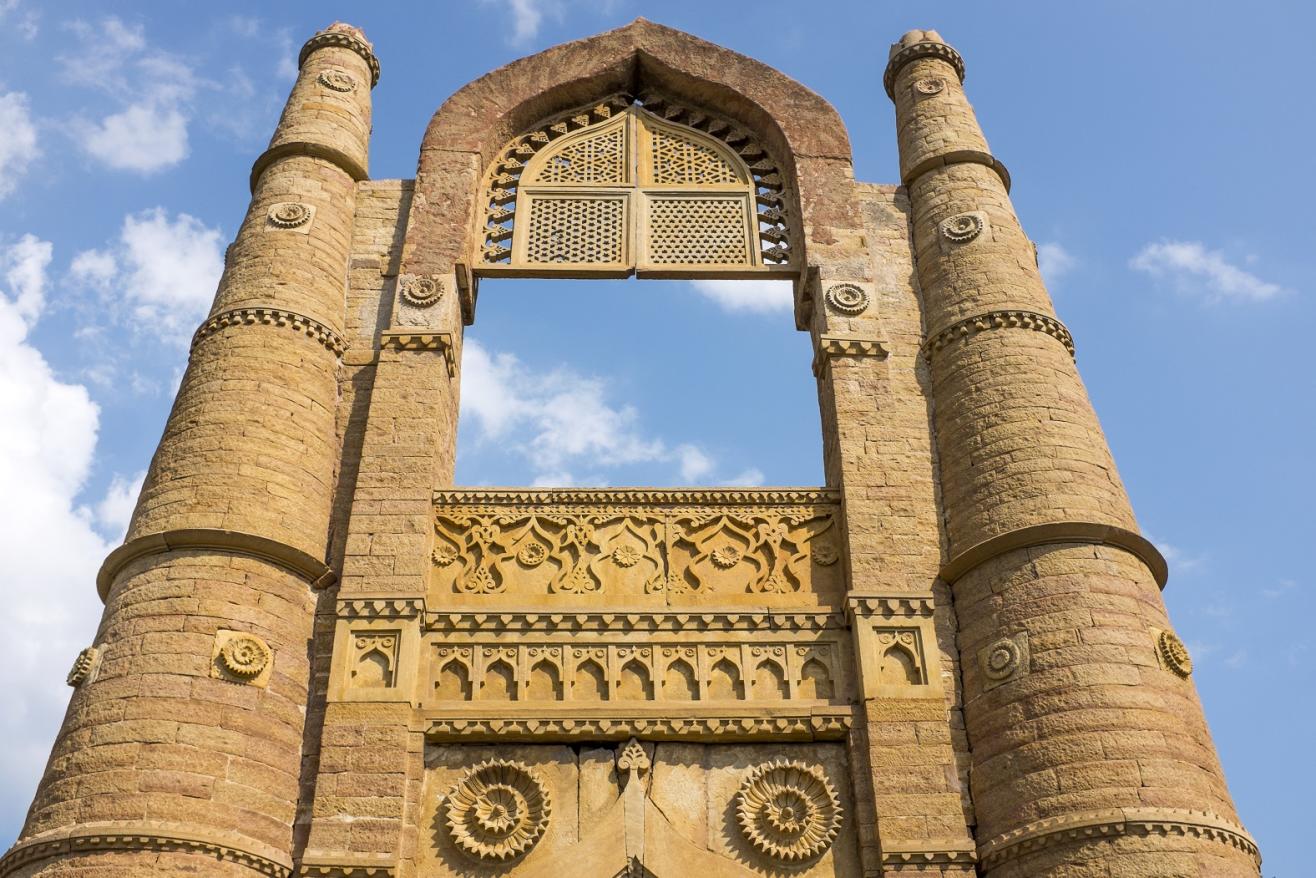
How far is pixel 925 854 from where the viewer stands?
24.5ft

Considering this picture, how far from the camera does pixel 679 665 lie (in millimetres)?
8469

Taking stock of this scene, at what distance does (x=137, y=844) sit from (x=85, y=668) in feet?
4.49

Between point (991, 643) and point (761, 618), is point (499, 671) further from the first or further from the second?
point (991, 643)

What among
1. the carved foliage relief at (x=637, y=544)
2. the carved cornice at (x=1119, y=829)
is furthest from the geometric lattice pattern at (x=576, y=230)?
the carved cornice at (x=1119, y=829)

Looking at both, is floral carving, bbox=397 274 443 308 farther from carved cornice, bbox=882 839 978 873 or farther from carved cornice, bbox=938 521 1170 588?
carved cornice, bbox=882 839 978 873

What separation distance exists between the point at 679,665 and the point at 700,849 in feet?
3.94

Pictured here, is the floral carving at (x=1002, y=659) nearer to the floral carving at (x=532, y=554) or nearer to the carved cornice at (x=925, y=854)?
the carved cornice at (x=925, y=854)

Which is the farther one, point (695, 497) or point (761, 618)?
point (695, 497)

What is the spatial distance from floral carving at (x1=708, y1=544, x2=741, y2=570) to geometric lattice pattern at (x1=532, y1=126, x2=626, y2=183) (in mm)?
3952

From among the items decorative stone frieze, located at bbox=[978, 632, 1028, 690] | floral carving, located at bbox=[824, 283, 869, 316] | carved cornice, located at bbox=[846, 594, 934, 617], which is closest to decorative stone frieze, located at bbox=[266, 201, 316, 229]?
floral carving, located at bbox=[824, 283, 869, 316]

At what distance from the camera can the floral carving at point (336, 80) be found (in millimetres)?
11508

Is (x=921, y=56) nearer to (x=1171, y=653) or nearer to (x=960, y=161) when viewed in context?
(x=960, y=161)

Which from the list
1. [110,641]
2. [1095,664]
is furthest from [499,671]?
[1095,664]

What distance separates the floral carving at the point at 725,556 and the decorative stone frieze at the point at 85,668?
3.91m
